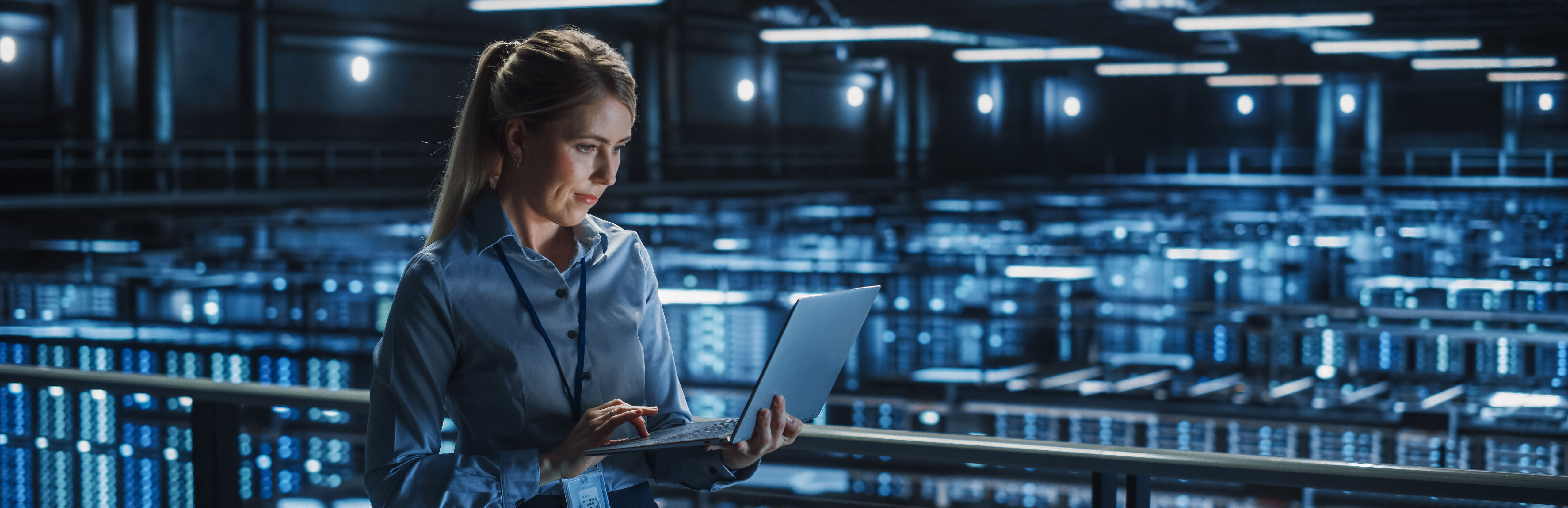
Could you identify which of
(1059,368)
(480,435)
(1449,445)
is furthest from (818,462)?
(1059,368)

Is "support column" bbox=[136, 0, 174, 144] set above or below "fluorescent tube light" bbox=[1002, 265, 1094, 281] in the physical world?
above

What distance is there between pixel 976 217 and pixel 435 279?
44.0 feet

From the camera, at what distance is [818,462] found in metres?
2.31

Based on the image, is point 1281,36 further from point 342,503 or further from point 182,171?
point 342,503

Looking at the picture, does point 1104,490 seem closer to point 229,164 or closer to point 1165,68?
point 229,164

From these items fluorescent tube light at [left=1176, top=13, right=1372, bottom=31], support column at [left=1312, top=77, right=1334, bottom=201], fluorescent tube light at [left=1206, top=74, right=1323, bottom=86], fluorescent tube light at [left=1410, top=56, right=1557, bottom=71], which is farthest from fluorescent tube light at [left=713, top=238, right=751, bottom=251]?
fluorescent tube light at [left=1206, top=74, right=1323, bottom=86]

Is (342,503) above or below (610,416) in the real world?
below

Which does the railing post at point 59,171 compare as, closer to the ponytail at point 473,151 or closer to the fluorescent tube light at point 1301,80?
the ponytail at point 473,151

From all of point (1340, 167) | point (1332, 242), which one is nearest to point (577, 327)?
point (1332, 242)

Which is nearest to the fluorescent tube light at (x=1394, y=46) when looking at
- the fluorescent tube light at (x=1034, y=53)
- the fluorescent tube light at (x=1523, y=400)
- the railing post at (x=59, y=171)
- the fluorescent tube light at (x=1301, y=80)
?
the fluorescent tube light at (x=1301, y=80)

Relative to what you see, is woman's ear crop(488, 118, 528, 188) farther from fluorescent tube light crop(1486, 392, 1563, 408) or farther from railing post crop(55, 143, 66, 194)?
railing post crop(55, 143, 66, 194)

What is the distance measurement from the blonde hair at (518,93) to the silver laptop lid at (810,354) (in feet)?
0.96

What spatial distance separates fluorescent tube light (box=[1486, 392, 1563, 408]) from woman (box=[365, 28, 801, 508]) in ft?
13.1

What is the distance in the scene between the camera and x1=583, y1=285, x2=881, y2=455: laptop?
1191 mm
